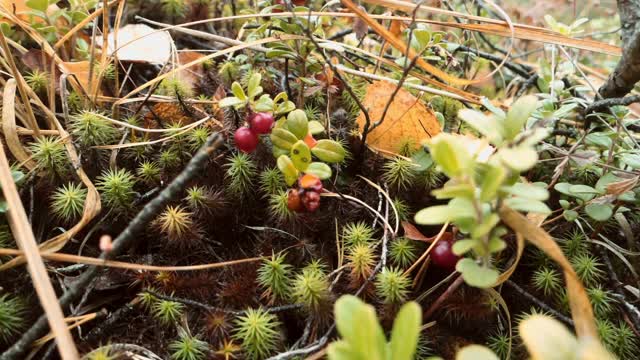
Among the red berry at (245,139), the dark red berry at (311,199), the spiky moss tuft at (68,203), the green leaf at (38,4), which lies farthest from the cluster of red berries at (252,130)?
the green leaf at (38,4)

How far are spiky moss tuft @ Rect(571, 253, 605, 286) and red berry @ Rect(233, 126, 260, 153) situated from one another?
1004 mm

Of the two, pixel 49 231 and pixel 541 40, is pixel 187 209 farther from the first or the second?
pixel 541 40

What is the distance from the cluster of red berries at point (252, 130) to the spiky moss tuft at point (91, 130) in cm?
46

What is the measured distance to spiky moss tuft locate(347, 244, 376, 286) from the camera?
4.67ft

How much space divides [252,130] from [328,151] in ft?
0.79

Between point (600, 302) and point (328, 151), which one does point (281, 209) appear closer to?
point (328, 151)

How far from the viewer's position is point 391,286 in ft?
4.51

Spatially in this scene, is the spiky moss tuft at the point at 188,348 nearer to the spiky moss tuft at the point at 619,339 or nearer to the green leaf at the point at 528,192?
the green leaf at the point at 528,192

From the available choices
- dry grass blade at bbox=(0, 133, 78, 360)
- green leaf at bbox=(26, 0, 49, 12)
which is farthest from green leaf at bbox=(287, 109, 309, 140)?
green leaf at bbox=(26, 0, 49, 12)

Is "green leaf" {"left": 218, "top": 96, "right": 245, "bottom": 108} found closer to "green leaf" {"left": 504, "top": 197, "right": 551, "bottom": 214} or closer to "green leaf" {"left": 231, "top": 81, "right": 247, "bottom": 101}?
"green leaf" {"left": 231, "top": 81, "right": 247, "bottom": 101}

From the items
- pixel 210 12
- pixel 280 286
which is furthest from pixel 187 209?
pixel 210 12

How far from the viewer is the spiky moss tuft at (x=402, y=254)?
1.49 m

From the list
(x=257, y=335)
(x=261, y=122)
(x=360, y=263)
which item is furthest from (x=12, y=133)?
(x=360, y=263)

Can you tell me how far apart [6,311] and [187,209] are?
52 cm
